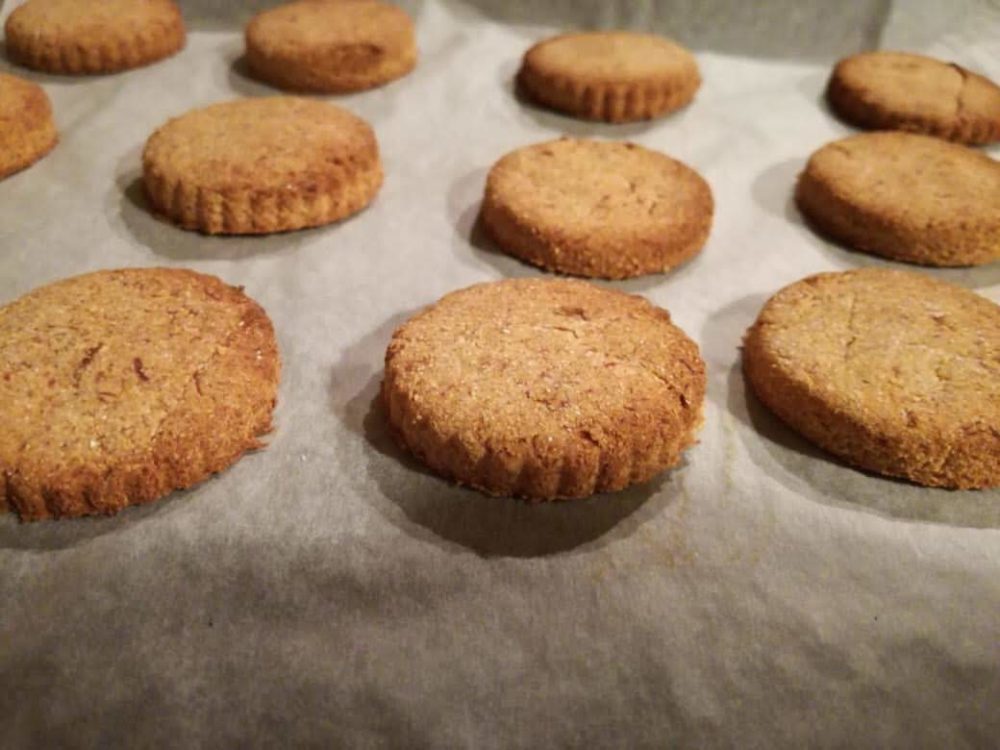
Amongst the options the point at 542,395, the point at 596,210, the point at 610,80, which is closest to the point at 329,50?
the point at 610,80

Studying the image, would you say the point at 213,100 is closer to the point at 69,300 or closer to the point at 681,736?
the point at 69,300

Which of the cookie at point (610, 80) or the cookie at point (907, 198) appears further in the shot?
the cookie at point (610, 80)

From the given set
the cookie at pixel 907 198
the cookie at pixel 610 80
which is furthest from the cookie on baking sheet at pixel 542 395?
the cookie at pixel 610 80

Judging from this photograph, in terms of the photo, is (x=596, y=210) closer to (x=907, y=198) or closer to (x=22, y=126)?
(x=907, y=198)

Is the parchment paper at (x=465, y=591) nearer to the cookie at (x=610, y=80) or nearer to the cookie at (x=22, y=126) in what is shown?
the cookie at (x=22, y=126)

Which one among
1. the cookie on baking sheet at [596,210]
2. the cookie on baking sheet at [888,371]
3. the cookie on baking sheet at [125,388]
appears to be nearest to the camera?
the cookie on baking sheet at [125,388]

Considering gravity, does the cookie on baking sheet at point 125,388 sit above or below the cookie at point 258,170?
below
